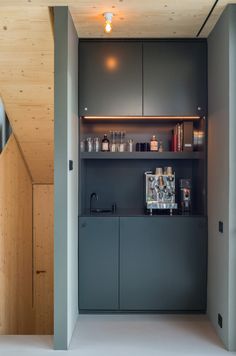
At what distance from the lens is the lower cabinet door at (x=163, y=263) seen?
3652 mm

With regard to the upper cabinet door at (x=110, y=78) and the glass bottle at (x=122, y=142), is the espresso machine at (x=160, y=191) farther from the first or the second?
the upper cabinet door at (x=110, y=78)

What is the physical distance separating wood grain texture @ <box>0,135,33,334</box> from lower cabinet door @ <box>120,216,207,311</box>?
134 centimetres

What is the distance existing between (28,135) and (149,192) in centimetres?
151

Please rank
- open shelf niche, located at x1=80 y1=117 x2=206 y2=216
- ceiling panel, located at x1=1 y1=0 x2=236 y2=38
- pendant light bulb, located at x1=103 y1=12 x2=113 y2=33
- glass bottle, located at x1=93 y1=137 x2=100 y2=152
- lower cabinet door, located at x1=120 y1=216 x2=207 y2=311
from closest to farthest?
ceiling panel, located at x1=1 y1=0 x2=236 y2=38 < pendant light bulb, located at x1=103 y1=12 x2=113 y2=33 < lower cabinet door, located at x1=120 y1=216 x2=207 y2=311 < glass bottle, located at x1=93 y1=137 x2=100 y2=152 < open shelf niche, located at x1=80 y1=117 x2=206 y2=216

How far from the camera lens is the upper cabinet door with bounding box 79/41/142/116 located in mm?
3699

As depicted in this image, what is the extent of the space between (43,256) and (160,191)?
84.9 inches

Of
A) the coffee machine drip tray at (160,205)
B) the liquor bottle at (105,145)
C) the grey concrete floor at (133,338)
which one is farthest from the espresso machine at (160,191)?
the grey concrete floor at (133,338)

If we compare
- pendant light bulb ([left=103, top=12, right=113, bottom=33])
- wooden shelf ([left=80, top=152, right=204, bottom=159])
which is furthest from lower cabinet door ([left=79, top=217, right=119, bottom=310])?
pendant light bulb ([left=103, top=12, right=113, bottom=33])

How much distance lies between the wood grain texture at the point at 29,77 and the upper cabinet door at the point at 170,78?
3.04ft

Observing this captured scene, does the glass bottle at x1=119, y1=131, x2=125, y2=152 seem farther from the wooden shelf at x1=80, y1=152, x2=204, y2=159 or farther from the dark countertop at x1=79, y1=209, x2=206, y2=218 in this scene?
the dark countertop at x1=79, y1=209, x2=206, y2=218

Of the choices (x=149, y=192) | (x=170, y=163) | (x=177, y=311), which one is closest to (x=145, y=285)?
(x=177, y=311)

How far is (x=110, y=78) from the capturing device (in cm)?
371

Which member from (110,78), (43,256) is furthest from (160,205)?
(43,256)

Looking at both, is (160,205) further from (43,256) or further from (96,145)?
(43,256)
